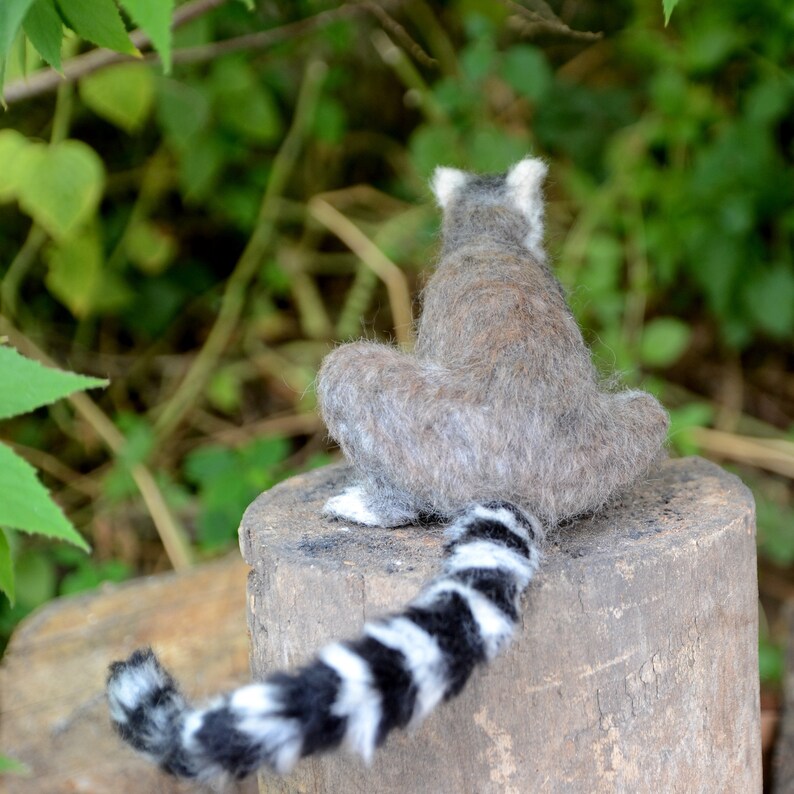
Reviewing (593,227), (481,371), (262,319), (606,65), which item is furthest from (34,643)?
(606,65)

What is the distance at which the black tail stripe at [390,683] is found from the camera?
1900 millimetres

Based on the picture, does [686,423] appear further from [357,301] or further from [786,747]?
[357,301]

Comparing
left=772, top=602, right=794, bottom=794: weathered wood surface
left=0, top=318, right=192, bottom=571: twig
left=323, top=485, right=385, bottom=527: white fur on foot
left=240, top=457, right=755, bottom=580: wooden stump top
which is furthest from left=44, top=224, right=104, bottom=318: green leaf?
left=772, top=602, right=794, bottom=794: weathered wood surface

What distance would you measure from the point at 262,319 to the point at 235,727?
194 inches

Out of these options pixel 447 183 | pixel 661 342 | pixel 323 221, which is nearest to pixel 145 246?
pixel 323 221

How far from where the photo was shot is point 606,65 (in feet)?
22.8

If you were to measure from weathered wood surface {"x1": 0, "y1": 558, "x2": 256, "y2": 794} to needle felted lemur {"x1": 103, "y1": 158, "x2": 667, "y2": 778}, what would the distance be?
4.38 ft

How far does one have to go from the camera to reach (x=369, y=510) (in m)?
2.77

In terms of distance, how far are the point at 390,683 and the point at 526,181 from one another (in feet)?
5.71

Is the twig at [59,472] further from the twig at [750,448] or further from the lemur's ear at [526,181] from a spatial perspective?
the lemur's ear at [526,181]

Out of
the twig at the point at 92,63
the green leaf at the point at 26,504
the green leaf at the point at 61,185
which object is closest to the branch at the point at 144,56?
the twig at the point at 92,63

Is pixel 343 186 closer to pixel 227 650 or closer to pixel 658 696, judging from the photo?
pixel 227 650

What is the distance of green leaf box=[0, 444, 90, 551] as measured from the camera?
5.90 ft

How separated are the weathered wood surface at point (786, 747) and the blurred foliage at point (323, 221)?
73 cm
